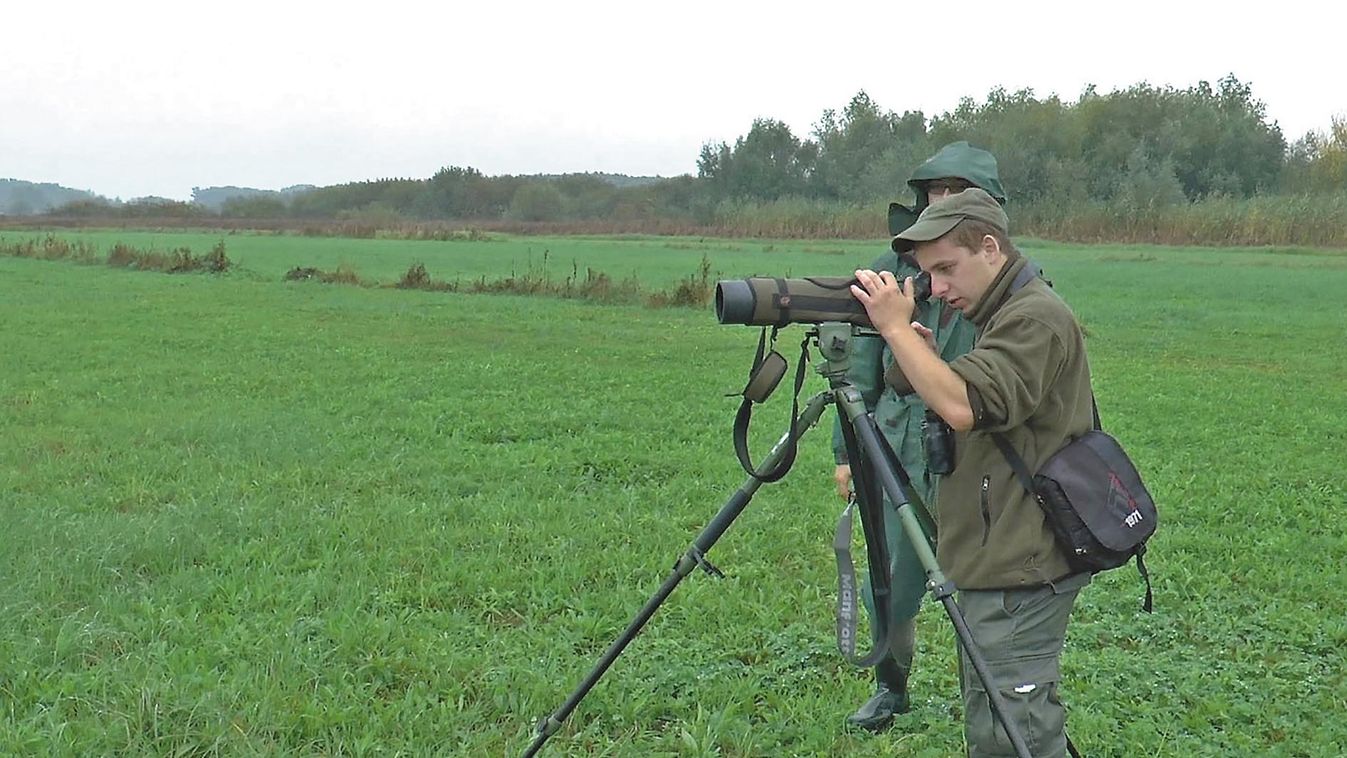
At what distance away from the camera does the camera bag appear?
240 centimetres

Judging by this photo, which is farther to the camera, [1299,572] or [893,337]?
[1299,572]

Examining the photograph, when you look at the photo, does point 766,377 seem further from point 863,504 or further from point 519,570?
point 519,570

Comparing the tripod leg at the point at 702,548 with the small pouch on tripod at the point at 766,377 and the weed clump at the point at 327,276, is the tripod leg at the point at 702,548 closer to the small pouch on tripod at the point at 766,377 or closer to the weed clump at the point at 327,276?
the small pouch on tripod at the point at 766,377

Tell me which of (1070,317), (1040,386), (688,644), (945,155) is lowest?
(688,644)

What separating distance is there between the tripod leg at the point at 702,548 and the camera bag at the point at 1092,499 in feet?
1.59

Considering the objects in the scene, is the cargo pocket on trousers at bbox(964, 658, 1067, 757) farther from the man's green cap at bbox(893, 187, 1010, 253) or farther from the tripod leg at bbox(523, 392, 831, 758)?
the man's green cap at bbox(893, 187, 1010, 253)

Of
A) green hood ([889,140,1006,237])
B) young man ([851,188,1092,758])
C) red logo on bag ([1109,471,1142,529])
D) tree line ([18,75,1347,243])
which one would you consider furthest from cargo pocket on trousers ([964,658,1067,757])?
tree line ([18,75,1347,243])

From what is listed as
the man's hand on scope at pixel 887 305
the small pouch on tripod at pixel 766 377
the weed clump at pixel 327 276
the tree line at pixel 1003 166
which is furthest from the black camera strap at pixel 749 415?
the tree line at pixel 1003 166

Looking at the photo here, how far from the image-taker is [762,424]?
8516 millimetres

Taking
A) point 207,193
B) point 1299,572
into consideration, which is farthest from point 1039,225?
point 207,193

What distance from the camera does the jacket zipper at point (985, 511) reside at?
252cm

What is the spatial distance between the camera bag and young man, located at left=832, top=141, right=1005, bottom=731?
1.96 ft

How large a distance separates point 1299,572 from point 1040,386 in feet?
12.0

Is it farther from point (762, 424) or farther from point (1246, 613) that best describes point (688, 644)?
point (762, 424)
